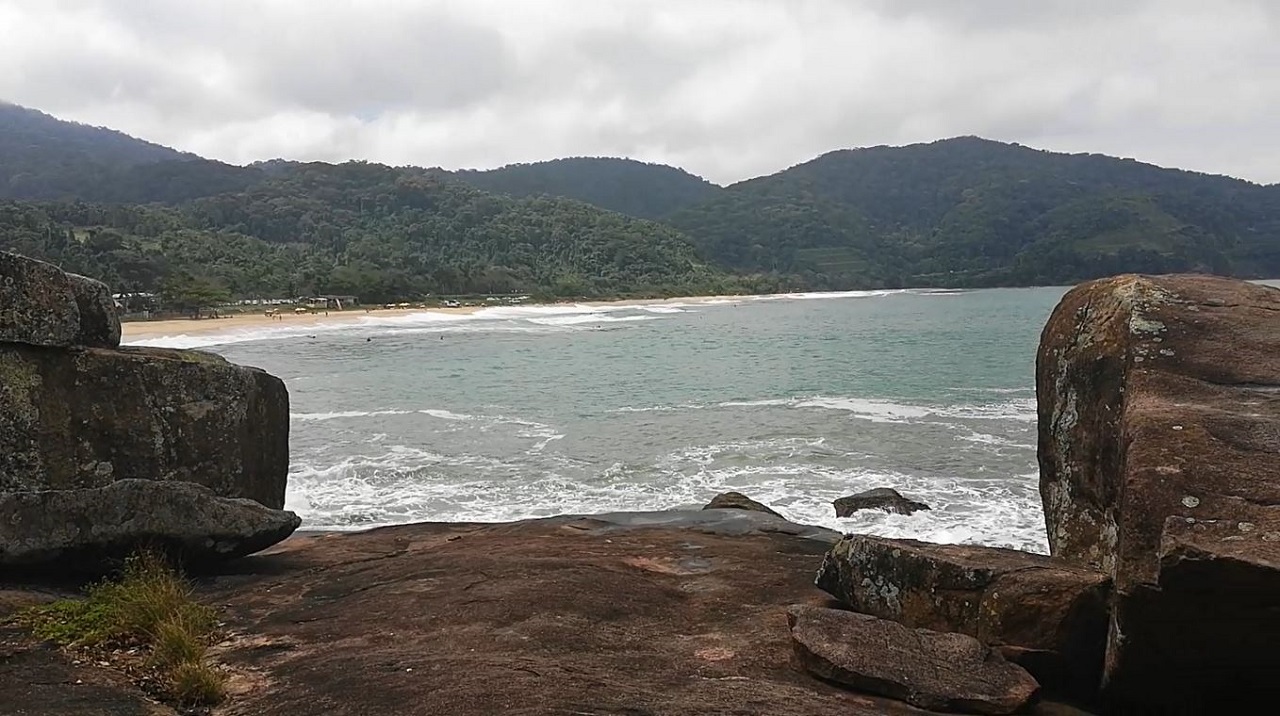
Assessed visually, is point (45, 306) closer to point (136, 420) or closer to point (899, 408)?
point (136, 420)

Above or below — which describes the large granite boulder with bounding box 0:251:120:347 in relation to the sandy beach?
above

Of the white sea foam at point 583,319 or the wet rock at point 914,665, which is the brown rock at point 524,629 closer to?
the wet rock at point 914,665

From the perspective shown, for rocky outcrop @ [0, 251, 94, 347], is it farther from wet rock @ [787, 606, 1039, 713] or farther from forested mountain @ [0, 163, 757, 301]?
forested mountain @ [0, 163, 757, 301]

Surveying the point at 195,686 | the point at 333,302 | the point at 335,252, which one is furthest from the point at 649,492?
the point at 335,252

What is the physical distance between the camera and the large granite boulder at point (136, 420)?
24.3 ft

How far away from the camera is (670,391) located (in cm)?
3431

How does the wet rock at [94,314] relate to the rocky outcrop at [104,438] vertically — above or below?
above

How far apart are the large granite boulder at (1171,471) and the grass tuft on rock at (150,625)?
4.96 metres

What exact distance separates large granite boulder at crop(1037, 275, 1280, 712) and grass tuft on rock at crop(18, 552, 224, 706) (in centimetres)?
496

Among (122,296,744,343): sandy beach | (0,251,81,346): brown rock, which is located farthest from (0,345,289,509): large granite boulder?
(122,296,744,343): sandy beach

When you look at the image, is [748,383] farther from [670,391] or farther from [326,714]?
[326,714]

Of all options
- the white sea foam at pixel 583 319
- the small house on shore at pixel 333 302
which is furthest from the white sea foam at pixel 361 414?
the small house on shore at pixel 333 302

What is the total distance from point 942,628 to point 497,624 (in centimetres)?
303

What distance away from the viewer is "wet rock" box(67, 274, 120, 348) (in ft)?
26.3
